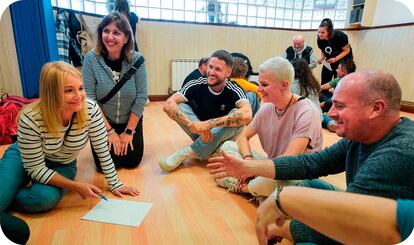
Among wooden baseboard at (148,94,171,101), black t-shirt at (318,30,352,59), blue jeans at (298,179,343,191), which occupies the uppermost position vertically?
black t-shirt at (318,30,352,59)

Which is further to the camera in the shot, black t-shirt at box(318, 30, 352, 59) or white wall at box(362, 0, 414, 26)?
white wall at box(362, 0, 414, 26)

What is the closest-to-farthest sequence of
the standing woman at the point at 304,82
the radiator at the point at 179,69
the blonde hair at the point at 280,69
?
1. the blonde hair at the point at 280,69
2. the standing woman at the point at 304,82
3. the radiator at the point at 179,69

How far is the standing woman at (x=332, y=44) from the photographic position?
3.60 m

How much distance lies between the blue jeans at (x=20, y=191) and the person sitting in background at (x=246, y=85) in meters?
1.79

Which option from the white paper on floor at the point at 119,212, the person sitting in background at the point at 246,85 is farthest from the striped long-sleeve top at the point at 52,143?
the person sitting in background at the point at 246,85

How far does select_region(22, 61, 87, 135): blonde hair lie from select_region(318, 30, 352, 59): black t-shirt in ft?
11.4

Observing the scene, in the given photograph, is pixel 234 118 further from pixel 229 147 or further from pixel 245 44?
pixel 245 44

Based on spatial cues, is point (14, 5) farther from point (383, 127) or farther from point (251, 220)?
point (383, 127)

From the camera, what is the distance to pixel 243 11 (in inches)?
192

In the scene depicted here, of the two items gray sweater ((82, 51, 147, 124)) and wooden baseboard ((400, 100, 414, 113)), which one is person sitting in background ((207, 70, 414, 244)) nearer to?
gray sweater ((82, 51, 147, 124))

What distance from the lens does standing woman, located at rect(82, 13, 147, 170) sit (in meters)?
1.75

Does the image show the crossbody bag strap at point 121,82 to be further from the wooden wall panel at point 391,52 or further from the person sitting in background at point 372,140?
the wooden wall panel at point 391,52

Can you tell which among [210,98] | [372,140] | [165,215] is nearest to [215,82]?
[210,98]

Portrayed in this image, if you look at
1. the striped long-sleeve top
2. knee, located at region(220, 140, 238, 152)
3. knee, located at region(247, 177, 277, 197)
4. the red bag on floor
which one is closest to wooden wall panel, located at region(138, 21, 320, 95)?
the red bag on floor
